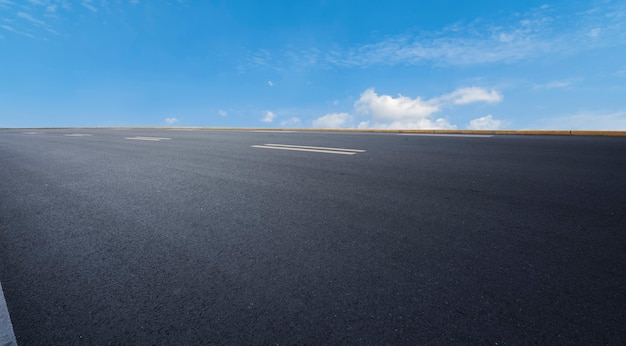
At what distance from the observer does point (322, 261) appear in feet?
5.95

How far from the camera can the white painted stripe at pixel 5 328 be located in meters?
1.28

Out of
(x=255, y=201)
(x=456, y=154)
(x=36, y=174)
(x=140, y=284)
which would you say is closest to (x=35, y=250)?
(x=140, y=284)

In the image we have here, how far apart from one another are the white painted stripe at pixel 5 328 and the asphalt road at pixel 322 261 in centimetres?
3

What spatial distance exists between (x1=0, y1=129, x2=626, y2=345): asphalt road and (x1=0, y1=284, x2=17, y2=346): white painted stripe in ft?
0.09

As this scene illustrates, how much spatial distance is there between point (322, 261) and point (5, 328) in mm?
1573

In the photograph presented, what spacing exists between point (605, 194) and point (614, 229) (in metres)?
1.11

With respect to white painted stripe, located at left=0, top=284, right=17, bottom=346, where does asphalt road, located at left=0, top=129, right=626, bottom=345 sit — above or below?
above

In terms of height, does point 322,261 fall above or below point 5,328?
above

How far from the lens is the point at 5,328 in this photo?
135cm

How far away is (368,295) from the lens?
1.49 meters

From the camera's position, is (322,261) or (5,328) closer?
(5,328)

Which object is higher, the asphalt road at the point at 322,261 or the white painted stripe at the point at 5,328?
the asphalt road at the point at 322,261

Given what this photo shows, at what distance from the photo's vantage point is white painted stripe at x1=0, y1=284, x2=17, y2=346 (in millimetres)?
1284

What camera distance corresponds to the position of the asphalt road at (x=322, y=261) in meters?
1.31
